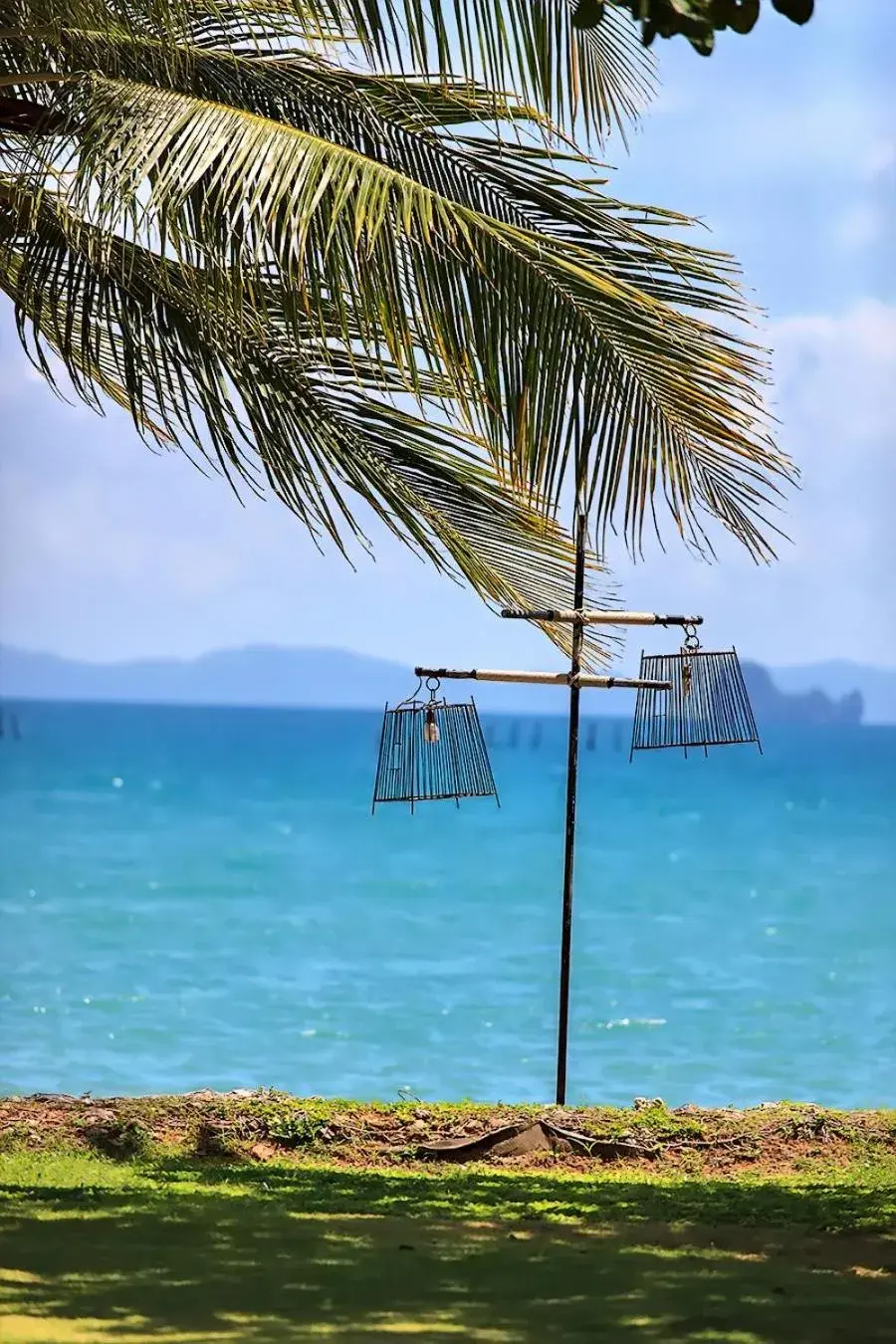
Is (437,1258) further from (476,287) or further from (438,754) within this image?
(438,754)

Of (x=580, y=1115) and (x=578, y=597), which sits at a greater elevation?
(x=578, y=597)

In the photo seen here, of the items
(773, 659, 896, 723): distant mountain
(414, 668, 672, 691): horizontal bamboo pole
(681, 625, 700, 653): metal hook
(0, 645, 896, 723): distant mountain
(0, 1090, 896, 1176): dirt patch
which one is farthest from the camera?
(0, 645, 896, 723): distant mountain

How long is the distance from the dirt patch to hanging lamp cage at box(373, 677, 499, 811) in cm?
84

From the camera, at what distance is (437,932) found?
1662cm

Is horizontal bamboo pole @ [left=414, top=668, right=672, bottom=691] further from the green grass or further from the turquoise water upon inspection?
the turquoise water

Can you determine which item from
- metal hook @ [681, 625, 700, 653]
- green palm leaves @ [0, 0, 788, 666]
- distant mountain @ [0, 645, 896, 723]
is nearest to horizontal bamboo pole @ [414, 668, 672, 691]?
metal hook @ [681, 625, 700, 653]

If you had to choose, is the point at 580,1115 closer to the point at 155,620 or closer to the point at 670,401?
the point at 670,401

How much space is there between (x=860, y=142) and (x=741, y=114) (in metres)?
2.31

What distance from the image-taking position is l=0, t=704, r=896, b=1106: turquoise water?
10.8 metres

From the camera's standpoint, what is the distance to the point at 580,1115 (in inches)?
177

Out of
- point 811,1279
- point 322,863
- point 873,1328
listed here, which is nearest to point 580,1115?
point 811,1279

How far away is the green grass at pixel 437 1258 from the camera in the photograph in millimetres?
2338

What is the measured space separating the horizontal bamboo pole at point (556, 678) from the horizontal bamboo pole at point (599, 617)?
138 mm

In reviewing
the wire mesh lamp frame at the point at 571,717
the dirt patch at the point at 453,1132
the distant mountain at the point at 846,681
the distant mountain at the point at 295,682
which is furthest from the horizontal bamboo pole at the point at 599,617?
the distant mountain at the point at 846,681
